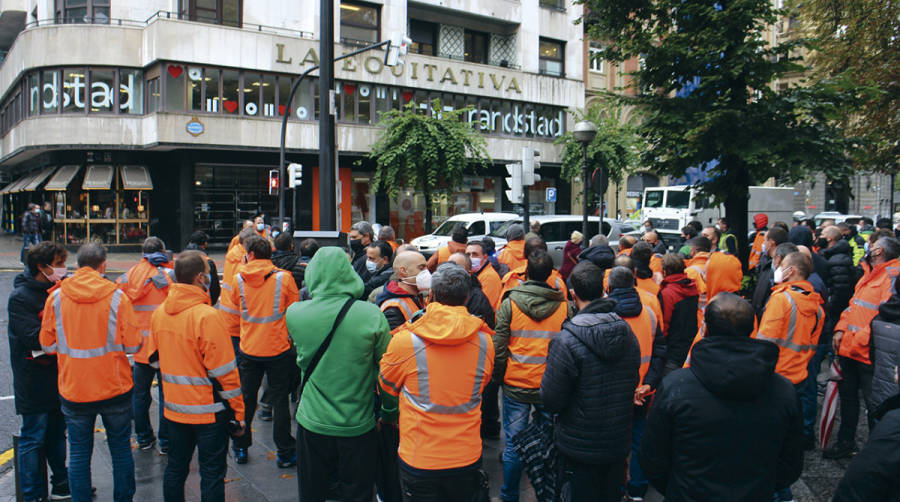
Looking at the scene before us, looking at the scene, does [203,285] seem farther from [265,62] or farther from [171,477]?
[265,62]

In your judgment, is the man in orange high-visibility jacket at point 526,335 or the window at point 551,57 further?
the window at point 551,57

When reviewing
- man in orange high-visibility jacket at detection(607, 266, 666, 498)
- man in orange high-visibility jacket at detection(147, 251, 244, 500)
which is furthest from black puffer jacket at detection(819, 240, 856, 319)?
man in orange high-visibility jacket at detection(147, 251, 244, 500)

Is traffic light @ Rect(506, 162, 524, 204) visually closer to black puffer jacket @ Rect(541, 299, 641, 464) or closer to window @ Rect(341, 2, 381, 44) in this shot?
black puffer jacket @ Rect(541, 299, 641, 464)

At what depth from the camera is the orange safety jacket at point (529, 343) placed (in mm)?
4137

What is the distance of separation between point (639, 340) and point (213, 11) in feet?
82.3

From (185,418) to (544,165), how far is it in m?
30.5

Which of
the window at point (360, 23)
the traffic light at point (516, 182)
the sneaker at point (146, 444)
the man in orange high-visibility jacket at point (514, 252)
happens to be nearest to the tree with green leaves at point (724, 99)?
the man in orange high-visibility jacket at point (514, 252)

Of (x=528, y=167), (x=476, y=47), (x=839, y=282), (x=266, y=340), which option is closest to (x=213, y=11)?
(x=476, y=47)

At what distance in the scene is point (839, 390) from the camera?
5.52 meters

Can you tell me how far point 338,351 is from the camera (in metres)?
3.45

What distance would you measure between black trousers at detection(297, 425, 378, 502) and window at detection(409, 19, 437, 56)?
91.6 feet

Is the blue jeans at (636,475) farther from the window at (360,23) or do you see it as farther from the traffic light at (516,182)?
the window at (360,23)

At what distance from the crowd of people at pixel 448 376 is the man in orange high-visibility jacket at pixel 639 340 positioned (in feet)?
0.06

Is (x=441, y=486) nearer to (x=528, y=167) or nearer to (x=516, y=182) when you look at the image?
(x=528, y=167)
